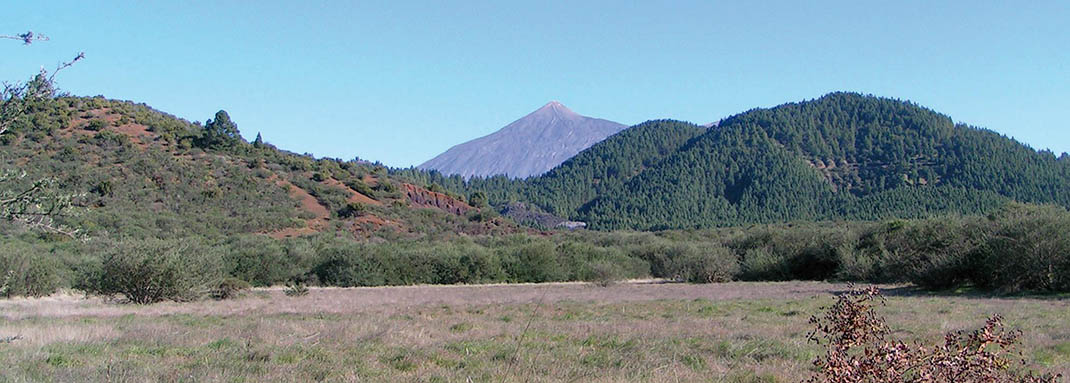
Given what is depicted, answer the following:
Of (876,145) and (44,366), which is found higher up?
(876,145)

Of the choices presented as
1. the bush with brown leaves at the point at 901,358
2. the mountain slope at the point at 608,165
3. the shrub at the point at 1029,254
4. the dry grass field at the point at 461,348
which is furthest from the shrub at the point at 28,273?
the mountain slope at the point at 608,165

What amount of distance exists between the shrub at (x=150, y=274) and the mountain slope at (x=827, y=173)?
87.9 m

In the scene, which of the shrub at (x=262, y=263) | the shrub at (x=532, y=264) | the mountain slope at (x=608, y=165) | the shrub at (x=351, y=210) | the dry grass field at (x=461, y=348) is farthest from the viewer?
the mountain slope at (x=608, y=165)

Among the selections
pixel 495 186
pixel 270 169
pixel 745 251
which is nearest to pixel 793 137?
pixel 495 186

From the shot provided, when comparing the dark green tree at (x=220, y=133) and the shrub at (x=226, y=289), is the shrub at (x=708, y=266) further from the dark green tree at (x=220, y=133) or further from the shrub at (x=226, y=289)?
the dark green tree at (x=220, y=133)

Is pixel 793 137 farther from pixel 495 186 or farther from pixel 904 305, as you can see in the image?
pixel 904 305

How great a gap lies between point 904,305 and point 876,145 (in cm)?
11572

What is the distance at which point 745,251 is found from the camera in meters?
51.1

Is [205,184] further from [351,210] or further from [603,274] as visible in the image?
[603,274]

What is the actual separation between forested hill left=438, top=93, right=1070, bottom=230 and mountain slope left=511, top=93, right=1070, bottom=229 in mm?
210

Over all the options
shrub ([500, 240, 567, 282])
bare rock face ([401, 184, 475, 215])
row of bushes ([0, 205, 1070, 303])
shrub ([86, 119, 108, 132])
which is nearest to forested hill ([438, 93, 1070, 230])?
bare rock face ([401, 184, 475, 215])

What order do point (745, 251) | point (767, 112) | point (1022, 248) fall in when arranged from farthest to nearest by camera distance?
1. point (767, 112)
2. point (745, 251)
3. point (1022, 248)

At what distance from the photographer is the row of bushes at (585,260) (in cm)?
2403

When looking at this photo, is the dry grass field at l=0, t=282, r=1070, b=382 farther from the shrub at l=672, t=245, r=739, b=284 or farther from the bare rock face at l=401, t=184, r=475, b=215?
the bare rock face at l=401, t=184, r=475, b=215
